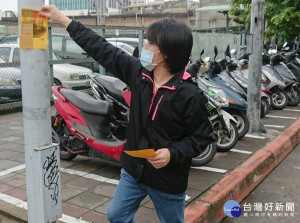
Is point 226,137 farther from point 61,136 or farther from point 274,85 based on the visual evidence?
point 274,85

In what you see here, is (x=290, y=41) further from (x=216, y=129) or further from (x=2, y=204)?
(x=2, y=204)

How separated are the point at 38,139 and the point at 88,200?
1.40m

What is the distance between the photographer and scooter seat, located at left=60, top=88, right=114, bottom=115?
165 inches

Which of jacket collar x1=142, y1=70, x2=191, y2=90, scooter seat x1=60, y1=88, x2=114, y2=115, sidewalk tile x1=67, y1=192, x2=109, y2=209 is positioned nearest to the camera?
jacket collar x1=142, y1=70, x2=191, y2=90

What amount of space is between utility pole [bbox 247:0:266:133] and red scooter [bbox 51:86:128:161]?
272 cm

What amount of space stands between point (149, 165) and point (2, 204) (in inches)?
75.9

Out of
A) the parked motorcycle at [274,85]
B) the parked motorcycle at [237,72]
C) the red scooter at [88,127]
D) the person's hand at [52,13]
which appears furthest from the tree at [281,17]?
the person's hand at [52,13]

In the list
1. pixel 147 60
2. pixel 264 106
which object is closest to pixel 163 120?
pixel 147 60

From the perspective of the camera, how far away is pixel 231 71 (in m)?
6.93

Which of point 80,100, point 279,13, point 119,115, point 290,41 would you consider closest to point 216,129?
point 119,115

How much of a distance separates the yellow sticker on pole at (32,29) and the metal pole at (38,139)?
0.03 m

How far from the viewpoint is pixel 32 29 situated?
2.18 m

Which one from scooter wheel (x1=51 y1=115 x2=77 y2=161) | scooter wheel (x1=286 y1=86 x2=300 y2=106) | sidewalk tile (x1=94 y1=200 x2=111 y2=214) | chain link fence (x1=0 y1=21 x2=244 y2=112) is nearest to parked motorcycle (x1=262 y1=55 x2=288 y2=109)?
scooter wheel (x1=286 y1=86 x2=300 y2=106)

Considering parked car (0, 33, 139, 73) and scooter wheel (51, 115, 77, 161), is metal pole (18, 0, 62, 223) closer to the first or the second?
scooter wheel (51, 115, 77, 161)
